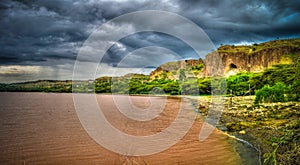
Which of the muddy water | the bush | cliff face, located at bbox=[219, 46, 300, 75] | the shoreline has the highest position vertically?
cliff face, located at bbox=[219, 46, 300, 75]

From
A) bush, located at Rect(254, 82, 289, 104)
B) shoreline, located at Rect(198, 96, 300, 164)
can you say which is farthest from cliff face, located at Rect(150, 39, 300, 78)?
shoreline, located at Rect(198, 96, 300, 164)

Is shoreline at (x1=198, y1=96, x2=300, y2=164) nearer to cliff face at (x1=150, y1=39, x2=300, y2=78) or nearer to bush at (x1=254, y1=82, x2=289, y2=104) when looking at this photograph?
bush at (x1=254, y1=82, x2=289, y2=104)

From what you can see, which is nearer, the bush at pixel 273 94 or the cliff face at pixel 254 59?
the bush at pixel 273 94

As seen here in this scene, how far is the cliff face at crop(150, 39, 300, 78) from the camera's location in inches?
2640

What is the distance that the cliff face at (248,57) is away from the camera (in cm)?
6705

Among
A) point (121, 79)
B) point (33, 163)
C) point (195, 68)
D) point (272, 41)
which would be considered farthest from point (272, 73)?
point (121, 79)

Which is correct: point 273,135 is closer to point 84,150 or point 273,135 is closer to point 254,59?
point 84,150

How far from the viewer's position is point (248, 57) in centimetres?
7912

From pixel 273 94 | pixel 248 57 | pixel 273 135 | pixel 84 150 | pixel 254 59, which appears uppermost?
pixel 248 57

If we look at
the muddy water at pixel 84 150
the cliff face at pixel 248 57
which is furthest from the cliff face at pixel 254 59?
the muddy water at pixel 84 150

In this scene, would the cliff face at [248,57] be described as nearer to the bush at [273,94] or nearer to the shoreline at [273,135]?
the bush at [273,94]

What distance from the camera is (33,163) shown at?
9.85m

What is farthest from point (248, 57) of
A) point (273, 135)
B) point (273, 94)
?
point (273, 135)

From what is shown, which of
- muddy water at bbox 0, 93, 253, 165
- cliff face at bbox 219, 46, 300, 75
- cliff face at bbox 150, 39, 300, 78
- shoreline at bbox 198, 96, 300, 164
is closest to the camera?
shoreline at bbox 198, 96, 300, 164
